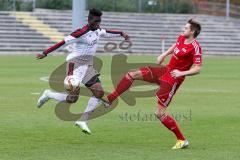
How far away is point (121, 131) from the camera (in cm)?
1473

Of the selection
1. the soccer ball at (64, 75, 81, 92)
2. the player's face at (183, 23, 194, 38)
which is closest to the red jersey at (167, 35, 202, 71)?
the player's face at (183, 23, 194, 38)

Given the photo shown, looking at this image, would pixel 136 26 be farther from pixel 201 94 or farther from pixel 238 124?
pixel 238 124

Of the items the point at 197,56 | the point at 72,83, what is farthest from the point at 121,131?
the point at 197,56

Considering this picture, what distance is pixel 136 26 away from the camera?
58.3 m

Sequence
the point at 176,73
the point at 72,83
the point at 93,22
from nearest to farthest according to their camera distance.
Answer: the point at 176,73 → the point at 93,22 → the point at 72,83

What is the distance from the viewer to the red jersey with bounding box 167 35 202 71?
40.4ft

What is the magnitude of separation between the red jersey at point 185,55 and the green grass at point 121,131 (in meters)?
1.41

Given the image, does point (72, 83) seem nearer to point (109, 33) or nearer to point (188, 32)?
point (109, 33)

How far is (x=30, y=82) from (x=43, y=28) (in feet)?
91.0

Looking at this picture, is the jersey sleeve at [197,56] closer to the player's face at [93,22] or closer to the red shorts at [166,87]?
the red shorts at [166,87]

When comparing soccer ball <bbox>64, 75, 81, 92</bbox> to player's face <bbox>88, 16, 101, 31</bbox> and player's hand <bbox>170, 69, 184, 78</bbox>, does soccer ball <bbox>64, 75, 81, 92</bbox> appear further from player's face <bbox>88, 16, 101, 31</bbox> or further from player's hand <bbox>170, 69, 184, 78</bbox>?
player's hand <bbox>170, 69, 184, 78</bbox>

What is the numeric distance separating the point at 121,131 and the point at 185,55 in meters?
2.94

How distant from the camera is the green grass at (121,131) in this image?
11.8 metres

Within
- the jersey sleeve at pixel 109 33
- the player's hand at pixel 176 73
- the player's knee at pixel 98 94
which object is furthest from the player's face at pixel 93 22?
the player's hand at pixel 176 73
